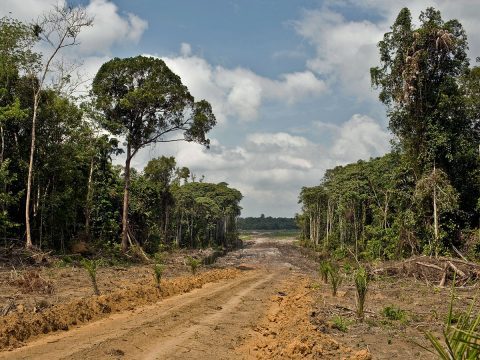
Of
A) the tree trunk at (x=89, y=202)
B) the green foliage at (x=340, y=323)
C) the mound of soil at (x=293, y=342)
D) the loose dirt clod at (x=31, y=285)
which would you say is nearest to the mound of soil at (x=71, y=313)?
the loose dirt clod at (x=31, y=285)

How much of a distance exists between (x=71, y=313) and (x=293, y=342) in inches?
216

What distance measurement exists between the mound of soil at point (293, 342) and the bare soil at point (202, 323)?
23 millimetres

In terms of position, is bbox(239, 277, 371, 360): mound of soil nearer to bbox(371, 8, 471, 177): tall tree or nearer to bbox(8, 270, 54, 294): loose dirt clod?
bbox(8, 270, 54, 294): loose dirt clod

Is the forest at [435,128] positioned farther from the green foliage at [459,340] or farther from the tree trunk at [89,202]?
the green foliage at [459,340]

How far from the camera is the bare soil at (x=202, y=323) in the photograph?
827 centimetres

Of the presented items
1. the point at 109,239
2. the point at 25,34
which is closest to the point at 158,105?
the point at 25,34

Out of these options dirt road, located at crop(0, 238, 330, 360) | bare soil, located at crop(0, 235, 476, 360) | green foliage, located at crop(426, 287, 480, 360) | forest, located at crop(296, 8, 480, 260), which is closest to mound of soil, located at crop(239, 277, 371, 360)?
bare soil, located at crop(0, 235, 476, 360)

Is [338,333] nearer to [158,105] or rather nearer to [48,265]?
[48,265]

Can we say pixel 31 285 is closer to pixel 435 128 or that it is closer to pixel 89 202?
pixel 89 202

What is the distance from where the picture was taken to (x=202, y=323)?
1098 centimetres

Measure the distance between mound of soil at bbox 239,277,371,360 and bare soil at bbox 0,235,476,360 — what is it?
0.07ft

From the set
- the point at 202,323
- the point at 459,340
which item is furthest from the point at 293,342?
the point at 459,340

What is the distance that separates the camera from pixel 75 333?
9.50 m

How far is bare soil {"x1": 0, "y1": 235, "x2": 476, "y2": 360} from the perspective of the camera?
27.1 feet
